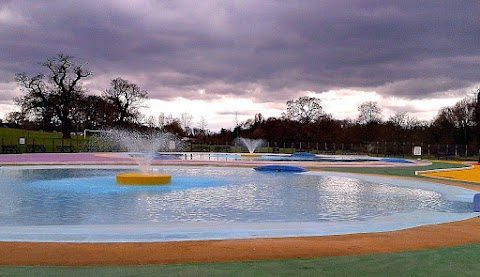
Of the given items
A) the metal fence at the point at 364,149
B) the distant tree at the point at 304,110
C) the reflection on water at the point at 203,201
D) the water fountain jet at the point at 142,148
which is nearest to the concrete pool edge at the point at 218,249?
the reflection on water at the point at 203,201

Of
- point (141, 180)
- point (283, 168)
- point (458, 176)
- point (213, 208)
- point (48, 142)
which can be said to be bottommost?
point (213, 208)

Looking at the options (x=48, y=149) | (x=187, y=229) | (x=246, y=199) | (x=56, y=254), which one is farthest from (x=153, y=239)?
(x=48, y=149)

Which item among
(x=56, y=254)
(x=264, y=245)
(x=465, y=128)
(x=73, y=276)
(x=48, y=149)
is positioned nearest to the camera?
(x=73, y=276)

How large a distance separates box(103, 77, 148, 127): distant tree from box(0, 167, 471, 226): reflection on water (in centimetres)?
5738

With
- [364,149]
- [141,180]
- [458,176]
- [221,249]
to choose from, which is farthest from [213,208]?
[364,149]

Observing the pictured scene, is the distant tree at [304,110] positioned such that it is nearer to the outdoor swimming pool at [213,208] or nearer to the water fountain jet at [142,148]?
the water fountain jet at [142,148]

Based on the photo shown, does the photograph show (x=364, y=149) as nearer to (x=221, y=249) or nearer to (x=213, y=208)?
(x=213, y=208)

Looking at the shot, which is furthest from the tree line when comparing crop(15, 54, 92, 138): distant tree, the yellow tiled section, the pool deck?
the pool deck

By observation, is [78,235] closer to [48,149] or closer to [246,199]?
[246,199]

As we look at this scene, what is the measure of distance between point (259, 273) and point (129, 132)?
71.3 metres

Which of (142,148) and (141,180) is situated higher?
(142,148)

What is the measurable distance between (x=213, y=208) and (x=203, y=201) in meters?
1.33

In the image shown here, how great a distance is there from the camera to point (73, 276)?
18.2 feet

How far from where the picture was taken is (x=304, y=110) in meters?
Answer: 75.3
